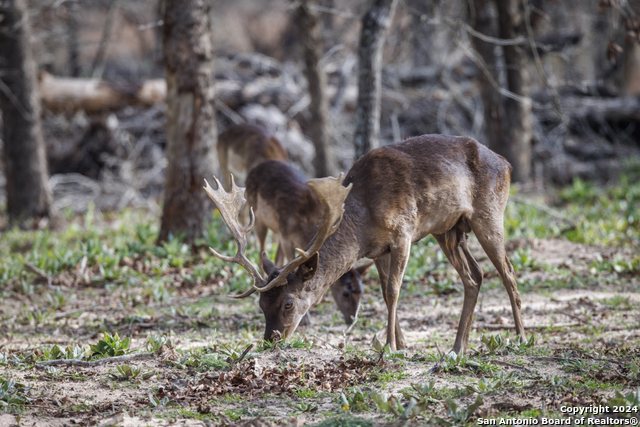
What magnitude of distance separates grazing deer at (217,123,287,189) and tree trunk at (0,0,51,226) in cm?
392

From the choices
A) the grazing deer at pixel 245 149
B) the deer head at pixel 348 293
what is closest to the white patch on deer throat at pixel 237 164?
the grazing deer at pixel 245 149

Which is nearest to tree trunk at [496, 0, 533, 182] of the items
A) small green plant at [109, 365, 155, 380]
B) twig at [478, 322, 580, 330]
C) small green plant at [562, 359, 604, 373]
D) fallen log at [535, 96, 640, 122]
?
Result: fallen log at [535, 96, 640, 122]

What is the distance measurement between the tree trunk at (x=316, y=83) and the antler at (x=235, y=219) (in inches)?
229

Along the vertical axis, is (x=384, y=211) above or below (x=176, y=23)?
below

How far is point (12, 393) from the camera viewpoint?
413 centimetres

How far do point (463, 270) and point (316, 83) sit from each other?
626 centimetres

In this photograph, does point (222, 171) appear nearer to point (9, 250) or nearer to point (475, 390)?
point (9, 250)

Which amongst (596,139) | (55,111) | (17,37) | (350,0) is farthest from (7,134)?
(350,0)

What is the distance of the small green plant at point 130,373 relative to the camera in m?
4.51

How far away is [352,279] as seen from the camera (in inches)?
260

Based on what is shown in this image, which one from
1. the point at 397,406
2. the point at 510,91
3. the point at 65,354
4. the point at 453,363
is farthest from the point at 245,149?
the point at 397,406

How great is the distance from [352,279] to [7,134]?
28.1ft

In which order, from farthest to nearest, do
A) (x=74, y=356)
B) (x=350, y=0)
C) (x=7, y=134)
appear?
1. (x=350, y=0)
2. (x=7, y=134)
3. (x=74, y=356)

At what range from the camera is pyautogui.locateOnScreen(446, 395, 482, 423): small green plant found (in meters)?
3.66
